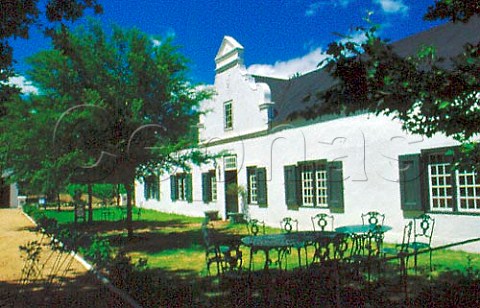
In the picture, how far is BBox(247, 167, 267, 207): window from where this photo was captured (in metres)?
17.1

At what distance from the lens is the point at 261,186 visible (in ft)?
56.4

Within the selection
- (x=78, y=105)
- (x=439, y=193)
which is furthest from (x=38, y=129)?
(x=439, y=193)

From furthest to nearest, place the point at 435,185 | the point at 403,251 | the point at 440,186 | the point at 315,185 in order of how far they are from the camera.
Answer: the point at 315,185, the point at 435,185, the point at 440,186, the point at 403,251

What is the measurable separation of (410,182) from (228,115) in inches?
417

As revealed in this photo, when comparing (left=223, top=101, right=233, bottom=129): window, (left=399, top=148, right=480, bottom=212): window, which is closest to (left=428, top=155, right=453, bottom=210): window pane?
(left=399, top=148, right=480, bottom=212): window

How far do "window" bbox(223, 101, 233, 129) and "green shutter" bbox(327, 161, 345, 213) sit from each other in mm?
7037

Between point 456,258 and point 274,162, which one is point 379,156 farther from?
point 274,162

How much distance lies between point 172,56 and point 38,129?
4771 mm

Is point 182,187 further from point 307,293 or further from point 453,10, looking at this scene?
point 453,10

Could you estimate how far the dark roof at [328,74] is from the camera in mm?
11688

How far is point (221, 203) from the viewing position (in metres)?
20.4

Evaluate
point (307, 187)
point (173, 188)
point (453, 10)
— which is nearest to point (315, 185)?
point (307, 187)

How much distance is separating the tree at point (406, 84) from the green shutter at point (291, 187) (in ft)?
35.8

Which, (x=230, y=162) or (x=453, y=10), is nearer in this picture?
(x=453, y=10)
